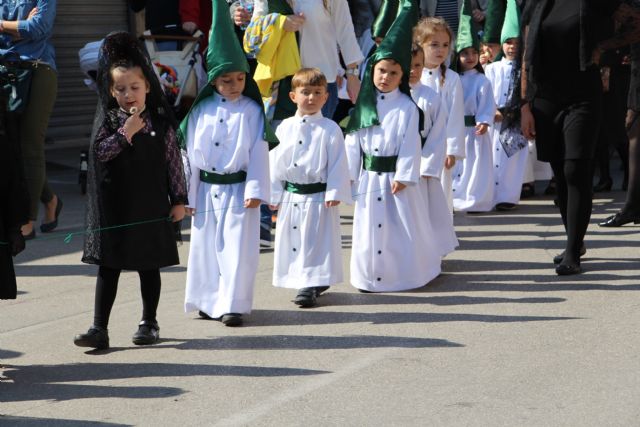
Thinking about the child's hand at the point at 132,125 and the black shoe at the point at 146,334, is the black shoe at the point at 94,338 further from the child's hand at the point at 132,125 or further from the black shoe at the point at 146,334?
the child's hand at the point at 132,125

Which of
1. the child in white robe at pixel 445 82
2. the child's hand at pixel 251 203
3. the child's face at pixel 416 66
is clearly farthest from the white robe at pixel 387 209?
the child in white robe at pixel 445 82

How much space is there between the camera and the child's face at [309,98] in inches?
291

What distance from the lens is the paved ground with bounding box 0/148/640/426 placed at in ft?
17.3

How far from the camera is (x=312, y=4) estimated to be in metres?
9.13

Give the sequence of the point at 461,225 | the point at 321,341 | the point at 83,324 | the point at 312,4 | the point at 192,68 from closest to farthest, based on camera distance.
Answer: the point at 321,341
the point at 83,324
the point at 312,4
the point at 461,225
the point at 192,68

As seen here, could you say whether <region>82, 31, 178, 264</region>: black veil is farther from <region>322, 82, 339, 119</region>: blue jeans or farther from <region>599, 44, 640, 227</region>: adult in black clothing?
<region>599, 44, 640, 227</region>: adult in black clothing

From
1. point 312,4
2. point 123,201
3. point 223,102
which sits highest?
point 312,4

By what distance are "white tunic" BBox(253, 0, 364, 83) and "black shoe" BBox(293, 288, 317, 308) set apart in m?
2.37

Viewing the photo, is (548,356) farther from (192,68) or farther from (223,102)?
(192,68)

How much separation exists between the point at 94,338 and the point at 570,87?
346cm

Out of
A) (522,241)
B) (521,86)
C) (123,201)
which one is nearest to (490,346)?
(123,201)

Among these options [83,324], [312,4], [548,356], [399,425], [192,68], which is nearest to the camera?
[399,425]

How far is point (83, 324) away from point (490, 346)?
227 cm

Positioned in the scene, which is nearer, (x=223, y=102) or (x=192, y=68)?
(x=223, y=102)
